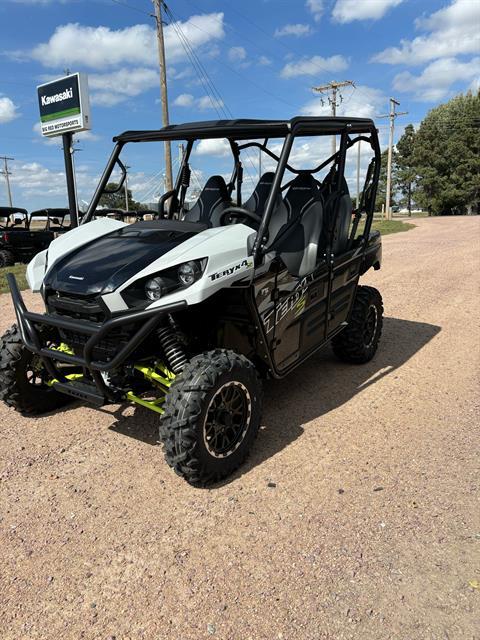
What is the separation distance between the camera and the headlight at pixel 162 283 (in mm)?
2926

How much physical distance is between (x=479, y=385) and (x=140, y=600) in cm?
347

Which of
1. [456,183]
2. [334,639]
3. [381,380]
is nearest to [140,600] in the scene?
[334,639]

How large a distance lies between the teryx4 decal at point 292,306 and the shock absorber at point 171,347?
0.63 meters

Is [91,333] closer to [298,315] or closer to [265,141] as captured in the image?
[298,315]

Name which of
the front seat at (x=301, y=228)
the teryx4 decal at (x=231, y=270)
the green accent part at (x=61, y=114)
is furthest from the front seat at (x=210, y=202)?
the green accent part at (x=61, y=114)

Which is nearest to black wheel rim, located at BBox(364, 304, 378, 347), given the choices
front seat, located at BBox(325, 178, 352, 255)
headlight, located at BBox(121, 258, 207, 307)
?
front seat, located at BBox(325, 178, 352, 255)

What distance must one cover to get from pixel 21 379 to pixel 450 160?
47.2 meters

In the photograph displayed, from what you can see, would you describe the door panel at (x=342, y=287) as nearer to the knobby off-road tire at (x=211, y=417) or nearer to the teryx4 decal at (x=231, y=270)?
the teryx4 decal at (x=231, y=270)

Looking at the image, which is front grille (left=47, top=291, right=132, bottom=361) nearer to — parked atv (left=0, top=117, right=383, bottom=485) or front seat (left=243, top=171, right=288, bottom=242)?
parked atv (left=0, top=117, right=383, bottom=485)

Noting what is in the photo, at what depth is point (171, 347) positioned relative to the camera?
3088 millimetres

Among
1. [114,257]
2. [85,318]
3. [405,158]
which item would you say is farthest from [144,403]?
[405,158]

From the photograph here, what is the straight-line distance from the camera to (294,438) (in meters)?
3.61

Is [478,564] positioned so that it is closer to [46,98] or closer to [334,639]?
[334,639]

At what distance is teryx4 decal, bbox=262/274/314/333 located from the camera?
347 cm
